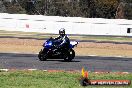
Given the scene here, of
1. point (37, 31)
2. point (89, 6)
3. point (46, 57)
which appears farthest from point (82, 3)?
point (46, 57)

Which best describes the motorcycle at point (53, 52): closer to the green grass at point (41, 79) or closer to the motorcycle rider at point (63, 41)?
the motorcycle rider at point (63, 41)

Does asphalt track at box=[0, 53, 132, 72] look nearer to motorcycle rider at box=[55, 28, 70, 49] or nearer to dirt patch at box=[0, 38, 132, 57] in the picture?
motorcycle rider at box=[55, 28, 70, 49]

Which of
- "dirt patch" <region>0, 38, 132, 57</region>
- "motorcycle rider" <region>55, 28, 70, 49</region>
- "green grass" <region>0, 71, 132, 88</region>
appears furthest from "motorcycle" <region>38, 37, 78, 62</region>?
"green grass" <region>0, 71, 132, 88</region>

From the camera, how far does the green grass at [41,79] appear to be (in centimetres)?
1218

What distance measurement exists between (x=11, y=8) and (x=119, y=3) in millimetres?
22225

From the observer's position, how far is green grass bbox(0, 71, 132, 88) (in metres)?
12.2

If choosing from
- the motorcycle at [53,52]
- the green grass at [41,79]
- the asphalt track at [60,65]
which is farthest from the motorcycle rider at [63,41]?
the green grass at [41,79]

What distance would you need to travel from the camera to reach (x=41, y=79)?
44.2 ft

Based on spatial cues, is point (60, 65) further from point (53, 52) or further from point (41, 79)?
point (41, 79)

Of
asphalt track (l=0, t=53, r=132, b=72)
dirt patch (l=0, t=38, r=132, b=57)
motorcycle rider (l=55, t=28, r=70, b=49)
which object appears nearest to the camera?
asphalt track (l=0, t=53, r=132, b=72)

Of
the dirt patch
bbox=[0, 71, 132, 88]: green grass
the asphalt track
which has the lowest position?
the dirt patch

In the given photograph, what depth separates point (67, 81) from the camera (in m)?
13.2

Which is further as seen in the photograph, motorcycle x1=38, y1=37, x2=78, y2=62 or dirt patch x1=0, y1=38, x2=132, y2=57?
dirt patch x1=0, y1=38, x2=132, y2=57

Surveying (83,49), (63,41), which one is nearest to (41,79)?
(63,41)
